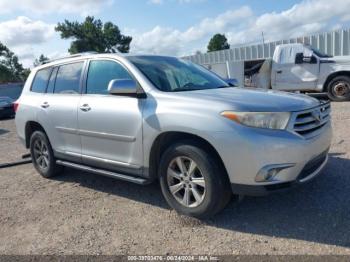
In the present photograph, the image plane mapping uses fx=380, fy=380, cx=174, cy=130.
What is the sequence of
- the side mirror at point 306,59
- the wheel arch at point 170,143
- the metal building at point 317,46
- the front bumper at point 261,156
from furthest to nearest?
1. the metal building at point 317,46
2. the side mirror at point 306,59
3. the wheel arch at point 170,143
4. the front bumper at point 261,156

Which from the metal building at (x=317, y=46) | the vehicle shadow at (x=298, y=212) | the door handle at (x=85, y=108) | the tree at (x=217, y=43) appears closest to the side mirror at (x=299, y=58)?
the metal building at (x=317, y=46)

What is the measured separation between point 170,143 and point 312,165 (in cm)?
148

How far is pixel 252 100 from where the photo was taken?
12.4ft

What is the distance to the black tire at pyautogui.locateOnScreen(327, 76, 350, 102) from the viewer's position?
12.1 metres

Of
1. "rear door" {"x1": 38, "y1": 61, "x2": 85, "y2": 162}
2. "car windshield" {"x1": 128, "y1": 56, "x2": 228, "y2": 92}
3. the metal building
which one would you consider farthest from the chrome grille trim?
the metal building

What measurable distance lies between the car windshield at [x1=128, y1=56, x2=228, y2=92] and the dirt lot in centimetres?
143

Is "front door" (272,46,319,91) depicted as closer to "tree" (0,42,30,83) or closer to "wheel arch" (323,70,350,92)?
"wheel arch" (323,70,350,92)

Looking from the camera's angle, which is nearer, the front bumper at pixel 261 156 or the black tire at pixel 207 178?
the front bumper at pixel 261 156

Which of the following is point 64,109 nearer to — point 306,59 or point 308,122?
point 308,122

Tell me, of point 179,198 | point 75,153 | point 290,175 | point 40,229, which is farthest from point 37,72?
point 290,175

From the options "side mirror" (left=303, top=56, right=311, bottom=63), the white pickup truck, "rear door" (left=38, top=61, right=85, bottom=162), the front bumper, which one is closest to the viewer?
the front bumper

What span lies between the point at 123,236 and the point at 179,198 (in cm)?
71

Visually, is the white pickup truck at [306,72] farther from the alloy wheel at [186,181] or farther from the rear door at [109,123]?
the alloy wheel at [186,181]

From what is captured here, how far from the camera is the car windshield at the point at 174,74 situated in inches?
174
